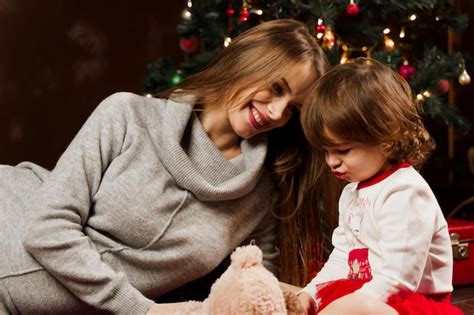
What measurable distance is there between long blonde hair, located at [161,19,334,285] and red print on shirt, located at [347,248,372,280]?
0.40 metres

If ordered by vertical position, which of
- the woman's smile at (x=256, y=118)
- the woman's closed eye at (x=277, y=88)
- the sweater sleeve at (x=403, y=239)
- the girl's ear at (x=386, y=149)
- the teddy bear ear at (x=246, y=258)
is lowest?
the sweater sleeve at (x=403, y=239)

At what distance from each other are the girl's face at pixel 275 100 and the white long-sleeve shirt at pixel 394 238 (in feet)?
0.81

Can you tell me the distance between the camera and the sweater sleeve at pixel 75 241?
1.36 meters

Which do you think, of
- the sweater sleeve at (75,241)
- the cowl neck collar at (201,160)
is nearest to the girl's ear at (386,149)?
the cowl neck collar at (201,160)

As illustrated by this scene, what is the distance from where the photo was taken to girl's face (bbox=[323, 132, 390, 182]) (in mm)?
1232

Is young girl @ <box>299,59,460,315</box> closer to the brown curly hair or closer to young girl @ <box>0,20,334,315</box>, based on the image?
the brown curly hair

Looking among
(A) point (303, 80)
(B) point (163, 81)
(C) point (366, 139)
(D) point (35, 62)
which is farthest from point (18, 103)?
(C) point (366, 139)

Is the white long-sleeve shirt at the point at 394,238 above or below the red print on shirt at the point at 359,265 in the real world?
above

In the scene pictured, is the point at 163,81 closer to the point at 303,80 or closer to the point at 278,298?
the point at 303,80

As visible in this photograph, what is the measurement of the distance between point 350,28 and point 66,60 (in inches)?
53.7

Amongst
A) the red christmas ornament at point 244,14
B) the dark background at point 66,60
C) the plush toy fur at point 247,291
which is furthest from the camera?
the dark background at point 66,60

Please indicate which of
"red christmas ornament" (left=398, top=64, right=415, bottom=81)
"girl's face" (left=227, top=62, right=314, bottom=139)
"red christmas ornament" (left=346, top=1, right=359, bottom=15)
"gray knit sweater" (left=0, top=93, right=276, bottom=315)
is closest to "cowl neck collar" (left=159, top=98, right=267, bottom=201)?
"gray knit sweater" (left=0, top=93, right=276, bottom=315)

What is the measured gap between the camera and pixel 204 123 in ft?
5.37

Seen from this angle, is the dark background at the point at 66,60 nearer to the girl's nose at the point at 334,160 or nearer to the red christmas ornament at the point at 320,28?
the red christmas ornament at the point at 320,28
